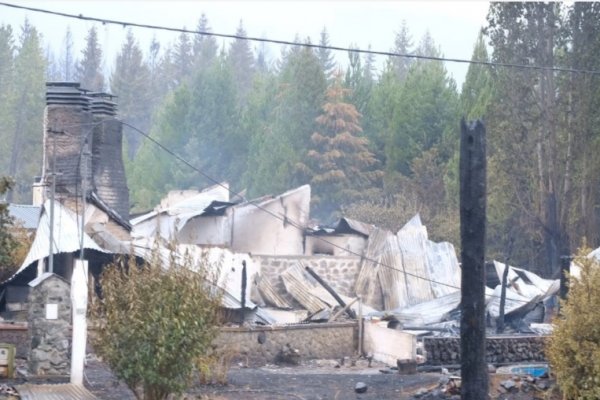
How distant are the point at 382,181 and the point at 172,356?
4479 cm

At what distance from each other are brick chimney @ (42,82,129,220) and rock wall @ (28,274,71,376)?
10433 mm

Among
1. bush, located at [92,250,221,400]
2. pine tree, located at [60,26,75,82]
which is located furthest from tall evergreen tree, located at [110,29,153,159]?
bush, located at [92,250,221,400]

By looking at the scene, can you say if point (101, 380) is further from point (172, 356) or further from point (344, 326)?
point (344, 326)

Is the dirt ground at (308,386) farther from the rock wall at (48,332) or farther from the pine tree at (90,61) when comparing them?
the pine tree at (90,61)

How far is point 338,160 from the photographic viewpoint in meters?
59.5

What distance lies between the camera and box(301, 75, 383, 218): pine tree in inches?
2309

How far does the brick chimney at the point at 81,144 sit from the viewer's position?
3112 centimetres

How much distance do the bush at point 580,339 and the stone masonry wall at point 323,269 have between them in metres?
18.7

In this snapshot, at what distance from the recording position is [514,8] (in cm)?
4119

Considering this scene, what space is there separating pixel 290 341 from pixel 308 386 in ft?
20.3

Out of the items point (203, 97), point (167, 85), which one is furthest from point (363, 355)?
point (167, 85)

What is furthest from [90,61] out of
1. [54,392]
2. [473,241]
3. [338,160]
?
[473,241]

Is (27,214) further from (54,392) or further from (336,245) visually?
(54,392)

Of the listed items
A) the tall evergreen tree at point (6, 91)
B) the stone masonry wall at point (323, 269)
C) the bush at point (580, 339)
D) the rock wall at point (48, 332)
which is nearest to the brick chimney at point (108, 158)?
the stone masonry wall at point (323, 269)
